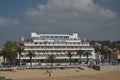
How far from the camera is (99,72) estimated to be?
6406 cm

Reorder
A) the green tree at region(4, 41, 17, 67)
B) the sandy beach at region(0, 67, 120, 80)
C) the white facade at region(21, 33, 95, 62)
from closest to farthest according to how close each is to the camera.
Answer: the sandy beach at region(0, 67, 120, 80)
the green tree at region(4, 41, 17, 67)
the white facade at region(21, 33, 95, 62)

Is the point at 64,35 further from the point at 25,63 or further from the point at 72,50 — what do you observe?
the point at 25,63

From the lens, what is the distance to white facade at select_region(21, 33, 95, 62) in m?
83.9

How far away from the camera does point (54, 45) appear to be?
84938mm

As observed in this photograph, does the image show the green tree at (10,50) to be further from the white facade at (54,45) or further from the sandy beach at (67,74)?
the sandy beach at (67,74)

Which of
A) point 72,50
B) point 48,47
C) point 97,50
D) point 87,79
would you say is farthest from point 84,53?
point 87,79

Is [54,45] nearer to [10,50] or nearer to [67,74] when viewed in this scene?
[10,50]

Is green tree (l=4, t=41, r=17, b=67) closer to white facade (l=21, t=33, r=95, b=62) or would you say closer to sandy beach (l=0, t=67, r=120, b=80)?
white facade (l=21, t=33, r=95, b=62)

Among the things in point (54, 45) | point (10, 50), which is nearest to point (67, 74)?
point (10, 50)

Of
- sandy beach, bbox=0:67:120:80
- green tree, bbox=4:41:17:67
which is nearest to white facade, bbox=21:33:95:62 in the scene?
green tree, bbox=4:41:17:67

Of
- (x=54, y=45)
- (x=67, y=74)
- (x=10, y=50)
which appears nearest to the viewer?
(x=67, y=74)

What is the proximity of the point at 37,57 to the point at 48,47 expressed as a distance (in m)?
4.63

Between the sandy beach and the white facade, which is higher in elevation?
the white facade

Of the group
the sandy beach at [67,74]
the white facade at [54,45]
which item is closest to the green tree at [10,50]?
the white facade at [54,45]
